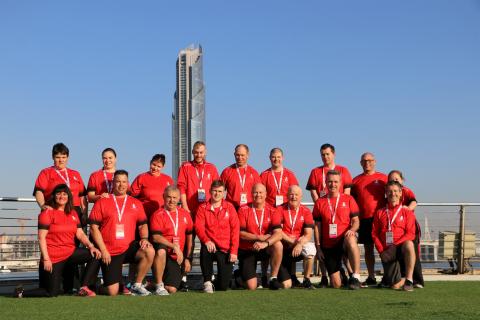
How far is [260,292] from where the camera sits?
6.73 meters

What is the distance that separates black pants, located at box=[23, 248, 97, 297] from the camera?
6344 mm

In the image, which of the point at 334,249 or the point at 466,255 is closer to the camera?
the point at 334,249

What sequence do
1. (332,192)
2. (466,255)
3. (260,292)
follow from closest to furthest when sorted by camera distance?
(260,292) → (332,192) → (466,255)

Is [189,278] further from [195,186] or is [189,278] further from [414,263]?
[414,263]

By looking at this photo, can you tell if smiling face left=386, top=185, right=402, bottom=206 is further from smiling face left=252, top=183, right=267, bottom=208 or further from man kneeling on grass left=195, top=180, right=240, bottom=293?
man kneeling on grass left=195, top=180, right=240, bottom=293

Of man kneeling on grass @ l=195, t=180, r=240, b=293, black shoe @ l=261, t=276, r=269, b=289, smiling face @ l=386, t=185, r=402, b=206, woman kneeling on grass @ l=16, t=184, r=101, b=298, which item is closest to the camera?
woman kneeling on grass @ l=16, t=184, r=101, b=298

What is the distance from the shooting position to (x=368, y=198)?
25.1ft

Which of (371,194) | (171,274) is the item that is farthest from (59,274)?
(371,194)

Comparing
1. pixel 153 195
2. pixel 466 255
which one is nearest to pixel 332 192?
pixel 153 195

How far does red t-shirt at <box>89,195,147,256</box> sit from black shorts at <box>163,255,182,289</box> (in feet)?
1.63

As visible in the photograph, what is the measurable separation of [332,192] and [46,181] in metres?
3.15

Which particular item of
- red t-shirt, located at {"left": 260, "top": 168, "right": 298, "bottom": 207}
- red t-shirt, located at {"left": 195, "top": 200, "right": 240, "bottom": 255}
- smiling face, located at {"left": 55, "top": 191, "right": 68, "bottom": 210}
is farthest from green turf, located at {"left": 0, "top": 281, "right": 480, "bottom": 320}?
red t-shirt, located at {"left": 260, "top": 168, "right": 298, "bottom": 207}

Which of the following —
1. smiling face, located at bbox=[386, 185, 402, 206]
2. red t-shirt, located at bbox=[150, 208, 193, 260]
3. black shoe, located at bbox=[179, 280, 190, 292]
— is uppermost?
smiling face, located at bbox=[386, 185, 402, 206]

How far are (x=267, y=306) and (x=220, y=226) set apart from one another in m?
1.75
